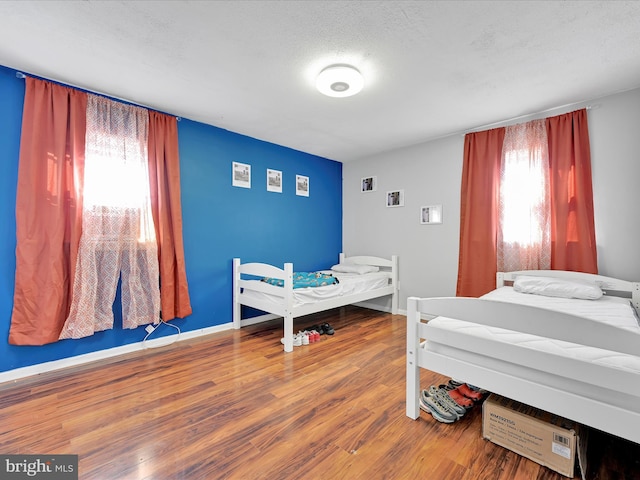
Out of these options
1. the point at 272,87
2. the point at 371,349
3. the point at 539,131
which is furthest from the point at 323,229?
the point at 539,131

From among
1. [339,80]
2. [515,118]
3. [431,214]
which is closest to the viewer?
[339,80]

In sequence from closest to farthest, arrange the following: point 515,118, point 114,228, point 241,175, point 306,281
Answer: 1. point 114,228
2. point 515,118
3. point 306,281
4. point 241,175

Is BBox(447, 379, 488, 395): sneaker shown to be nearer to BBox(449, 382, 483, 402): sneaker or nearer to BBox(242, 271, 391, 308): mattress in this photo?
BBox(449, 382, 483, 402): sneaker

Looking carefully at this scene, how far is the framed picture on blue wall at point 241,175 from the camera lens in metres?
3.51

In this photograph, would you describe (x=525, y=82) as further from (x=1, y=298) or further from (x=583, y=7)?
(x=1, y=298)

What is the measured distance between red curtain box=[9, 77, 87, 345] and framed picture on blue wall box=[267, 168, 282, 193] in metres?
1.95

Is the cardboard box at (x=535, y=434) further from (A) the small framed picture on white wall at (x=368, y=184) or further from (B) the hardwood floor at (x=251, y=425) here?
(A) the small framed picture on white wall at (x=368, y=184)

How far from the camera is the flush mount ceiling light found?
207 centimetres

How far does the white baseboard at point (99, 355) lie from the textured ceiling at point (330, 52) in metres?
2.32

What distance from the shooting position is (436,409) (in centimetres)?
177

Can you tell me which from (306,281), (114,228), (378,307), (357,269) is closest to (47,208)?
(114,228)

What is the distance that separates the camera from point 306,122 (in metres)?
3.16

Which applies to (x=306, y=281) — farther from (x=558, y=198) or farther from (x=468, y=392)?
(x=558, y=198)

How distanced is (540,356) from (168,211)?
124 inches
